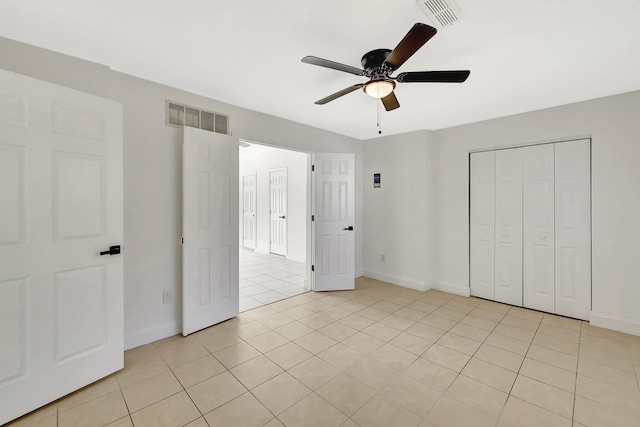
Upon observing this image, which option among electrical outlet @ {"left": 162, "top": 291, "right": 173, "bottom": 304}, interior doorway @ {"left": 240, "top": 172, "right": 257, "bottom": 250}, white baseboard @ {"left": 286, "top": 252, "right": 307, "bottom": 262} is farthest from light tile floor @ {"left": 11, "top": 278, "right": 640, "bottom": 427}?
interior doorway @ {"left": 240, "top": 172, "right": 257, "bottom": 250}

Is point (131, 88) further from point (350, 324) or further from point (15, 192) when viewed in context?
point (350, 324)

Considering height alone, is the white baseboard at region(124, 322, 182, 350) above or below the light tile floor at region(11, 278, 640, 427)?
above

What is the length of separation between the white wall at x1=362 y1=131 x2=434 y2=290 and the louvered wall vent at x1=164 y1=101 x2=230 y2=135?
2.76 meters

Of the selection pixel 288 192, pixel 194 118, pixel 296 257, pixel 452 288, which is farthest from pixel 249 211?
pixel 452 288

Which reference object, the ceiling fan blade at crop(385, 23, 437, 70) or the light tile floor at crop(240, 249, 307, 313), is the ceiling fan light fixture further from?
the light tile floor at crop(240, 249, 307, 313)

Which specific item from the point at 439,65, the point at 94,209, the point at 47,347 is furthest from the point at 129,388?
the point at 439,65

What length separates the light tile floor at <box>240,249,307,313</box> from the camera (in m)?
3.91

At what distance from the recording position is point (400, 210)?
4.57 metres

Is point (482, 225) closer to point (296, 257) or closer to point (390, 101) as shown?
point (390, 101)

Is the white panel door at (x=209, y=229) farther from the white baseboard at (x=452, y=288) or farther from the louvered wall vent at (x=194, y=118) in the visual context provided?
the white baseboard at (x=452, y=288)

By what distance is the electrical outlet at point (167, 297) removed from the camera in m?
2.74

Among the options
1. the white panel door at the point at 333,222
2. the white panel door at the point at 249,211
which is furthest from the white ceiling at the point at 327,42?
the white panel door at the point at 249,211

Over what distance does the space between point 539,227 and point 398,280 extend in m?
2.09

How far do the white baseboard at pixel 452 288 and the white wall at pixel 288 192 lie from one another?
2708 millimetres
